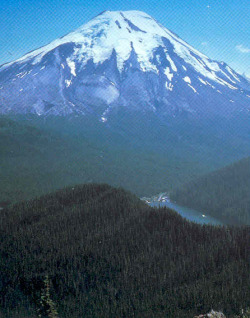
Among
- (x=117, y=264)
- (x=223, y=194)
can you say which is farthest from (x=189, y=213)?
(x=117, y=264)

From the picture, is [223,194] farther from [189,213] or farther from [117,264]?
[117,264]

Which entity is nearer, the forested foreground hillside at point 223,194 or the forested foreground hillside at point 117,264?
the forested foreground hillside at point 117,264

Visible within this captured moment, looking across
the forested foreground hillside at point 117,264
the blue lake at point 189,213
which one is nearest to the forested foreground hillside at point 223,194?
the blue lake at point 189,213

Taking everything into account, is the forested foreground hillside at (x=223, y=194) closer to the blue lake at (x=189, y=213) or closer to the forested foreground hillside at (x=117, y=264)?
the blue lake at (x=189, y=213)

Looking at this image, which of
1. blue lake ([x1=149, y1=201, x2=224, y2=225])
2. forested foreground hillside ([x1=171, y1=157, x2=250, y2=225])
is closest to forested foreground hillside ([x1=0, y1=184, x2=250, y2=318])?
blue lake ([x1=149, y1=201, x2=224, y2=225])

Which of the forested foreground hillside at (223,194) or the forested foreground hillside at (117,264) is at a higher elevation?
the forested foreground hillside at (223,194)

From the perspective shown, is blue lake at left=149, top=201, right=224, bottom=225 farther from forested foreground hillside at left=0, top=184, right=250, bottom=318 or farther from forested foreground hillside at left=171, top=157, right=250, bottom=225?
forested foreground hillside at left=0, top=184, right=250, bottom=318
